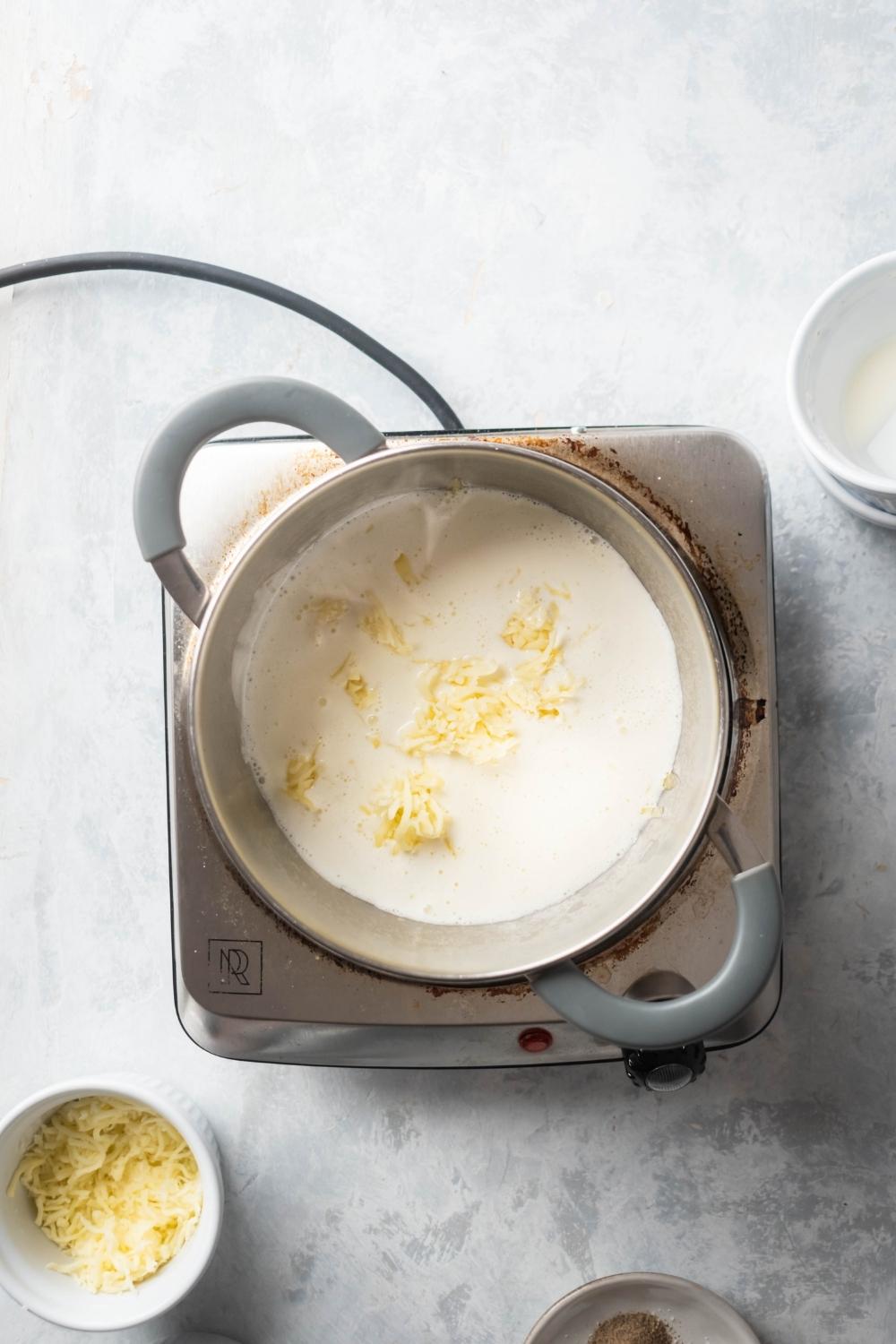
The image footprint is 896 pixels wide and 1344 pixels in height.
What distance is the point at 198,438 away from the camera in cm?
59

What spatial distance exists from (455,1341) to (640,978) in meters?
0.35

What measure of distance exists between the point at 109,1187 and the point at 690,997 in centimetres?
45

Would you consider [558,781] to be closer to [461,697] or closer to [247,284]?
[461,697]

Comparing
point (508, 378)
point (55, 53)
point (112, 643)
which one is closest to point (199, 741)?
point (112, 643)

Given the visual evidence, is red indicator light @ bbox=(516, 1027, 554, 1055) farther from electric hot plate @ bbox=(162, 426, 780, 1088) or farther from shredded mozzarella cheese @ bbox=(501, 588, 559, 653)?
shredded mozzarella cheese @ bbox=(501, 588, 559, 653)

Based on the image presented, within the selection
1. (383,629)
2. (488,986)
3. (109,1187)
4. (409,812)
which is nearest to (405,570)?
(383,629)

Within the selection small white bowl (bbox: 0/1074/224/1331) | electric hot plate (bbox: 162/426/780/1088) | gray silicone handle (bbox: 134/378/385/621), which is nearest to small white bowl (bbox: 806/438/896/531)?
electric hot plate (bbox: 162/426/780/1088)

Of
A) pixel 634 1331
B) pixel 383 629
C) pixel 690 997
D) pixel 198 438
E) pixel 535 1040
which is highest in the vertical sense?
pixel 198 438

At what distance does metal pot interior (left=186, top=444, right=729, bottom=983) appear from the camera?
597 mm

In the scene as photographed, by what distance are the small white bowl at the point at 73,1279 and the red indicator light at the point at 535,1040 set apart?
0.22 meters

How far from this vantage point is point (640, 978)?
2.16 ft

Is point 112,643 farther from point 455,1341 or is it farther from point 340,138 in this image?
point 455,1341

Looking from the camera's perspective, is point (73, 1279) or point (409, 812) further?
point (73, 1279)

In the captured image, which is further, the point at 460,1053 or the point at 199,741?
the point at 460,1053
